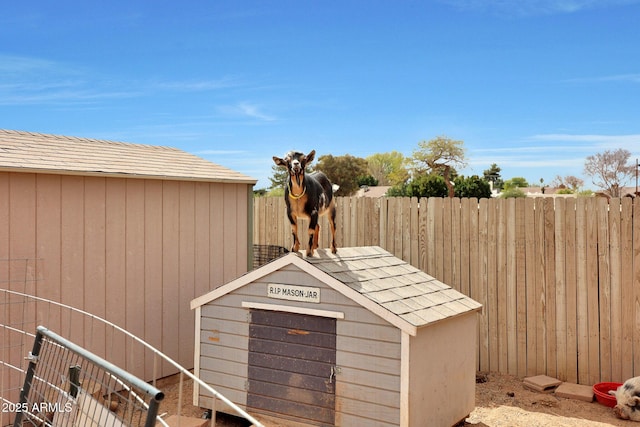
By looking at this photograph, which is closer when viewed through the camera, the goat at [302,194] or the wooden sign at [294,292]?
the goat at [302,194]

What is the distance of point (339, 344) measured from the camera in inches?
210

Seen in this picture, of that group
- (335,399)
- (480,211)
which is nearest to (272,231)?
(480,211)

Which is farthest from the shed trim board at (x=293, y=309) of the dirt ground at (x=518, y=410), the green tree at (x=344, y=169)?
the green tree at (x=344, y=169)

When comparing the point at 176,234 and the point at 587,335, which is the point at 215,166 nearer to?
the point at 176,234

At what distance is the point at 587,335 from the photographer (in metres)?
7.06

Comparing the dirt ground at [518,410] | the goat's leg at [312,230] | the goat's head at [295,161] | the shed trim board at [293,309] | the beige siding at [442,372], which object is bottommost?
the dirt ground at [518,410]

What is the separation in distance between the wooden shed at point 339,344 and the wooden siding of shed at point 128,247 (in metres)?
1.19

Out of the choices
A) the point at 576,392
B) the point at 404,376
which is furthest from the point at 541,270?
the point at 404,376

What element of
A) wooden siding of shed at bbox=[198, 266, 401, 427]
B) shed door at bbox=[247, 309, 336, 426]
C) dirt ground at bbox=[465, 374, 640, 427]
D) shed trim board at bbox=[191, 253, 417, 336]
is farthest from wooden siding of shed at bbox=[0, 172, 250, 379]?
dirt ground at bbox=[465, 374, 640, 427]

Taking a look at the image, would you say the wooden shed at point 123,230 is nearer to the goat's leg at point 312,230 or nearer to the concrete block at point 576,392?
the goat's leg at point 312,230

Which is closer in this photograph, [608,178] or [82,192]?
[82,192]

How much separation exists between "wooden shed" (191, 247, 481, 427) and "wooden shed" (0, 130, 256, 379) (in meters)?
1.19

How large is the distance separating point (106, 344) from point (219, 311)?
158cm

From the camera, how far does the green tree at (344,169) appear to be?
51.2 meters
